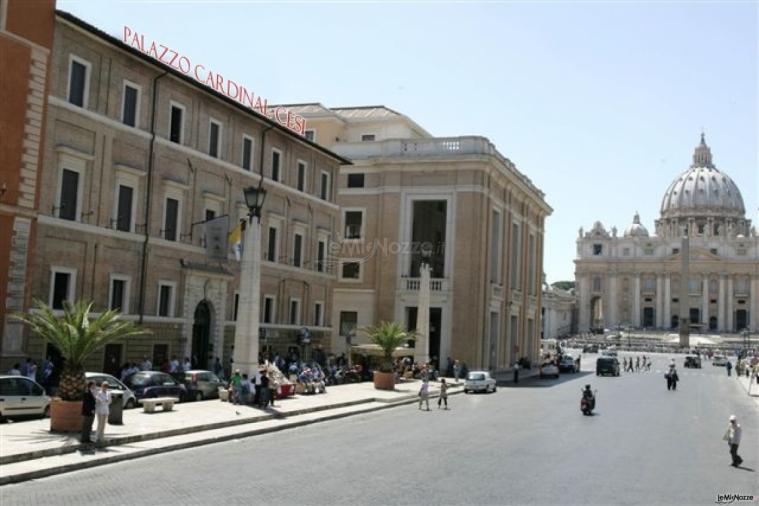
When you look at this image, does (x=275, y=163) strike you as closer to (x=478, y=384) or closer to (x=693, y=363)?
(x=478, y=384)

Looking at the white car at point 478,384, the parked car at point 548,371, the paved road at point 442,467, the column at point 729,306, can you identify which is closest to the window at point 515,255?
the parked car at point 548,371

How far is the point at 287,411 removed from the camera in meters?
28.6

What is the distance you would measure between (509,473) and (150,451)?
8199 millimetres

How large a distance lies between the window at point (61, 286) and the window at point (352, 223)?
32929 mm

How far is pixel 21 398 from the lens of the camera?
23.1 metres

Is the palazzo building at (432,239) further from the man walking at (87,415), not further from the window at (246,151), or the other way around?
Answer: the man walking at (87,415)

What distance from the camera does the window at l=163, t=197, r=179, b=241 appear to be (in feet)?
120

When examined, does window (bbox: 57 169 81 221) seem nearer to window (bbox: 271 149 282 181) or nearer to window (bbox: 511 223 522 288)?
window (bbox: 271 149 282 181)

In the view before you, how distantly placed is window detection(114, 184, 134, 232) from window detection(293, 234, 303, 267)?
46.5 ft

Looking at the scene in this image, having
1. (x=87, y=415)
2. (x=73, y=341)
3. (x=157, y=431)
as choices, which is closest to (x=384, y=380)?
(x=157, y=431)

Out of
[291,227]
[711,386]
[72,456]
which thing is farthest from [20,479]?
[711,386]

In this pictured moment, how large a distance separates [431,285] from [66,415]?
4042 cm

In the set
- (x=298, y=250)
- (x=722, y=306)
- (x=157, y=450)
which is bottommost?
(x=157, y=450)

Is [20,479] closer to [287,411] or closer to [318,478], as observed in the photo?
[318,478]
